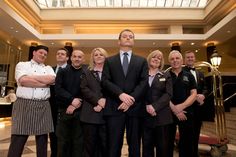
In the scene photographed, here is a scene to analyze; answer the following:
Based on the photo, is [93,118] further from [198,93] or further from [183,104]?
[198,93]

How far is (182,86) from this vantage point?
126 inches

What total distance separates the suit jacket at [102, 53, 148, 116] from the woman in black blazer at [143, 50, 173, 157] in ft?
0.55

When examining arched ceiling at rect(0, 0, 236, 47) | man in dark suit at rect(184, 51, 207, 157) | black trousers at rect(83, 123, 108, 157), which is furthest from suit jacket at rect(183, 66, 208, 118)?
arched ceiling at rect(0, 0, 236, 47)

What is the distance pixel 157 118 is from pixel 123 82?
654 millimetres

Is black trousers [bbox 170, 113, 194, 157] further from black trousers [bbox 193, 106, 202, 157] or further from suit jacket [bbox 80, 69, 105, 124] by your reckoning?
suit jacket [bbox 80, 69, 105, 124]

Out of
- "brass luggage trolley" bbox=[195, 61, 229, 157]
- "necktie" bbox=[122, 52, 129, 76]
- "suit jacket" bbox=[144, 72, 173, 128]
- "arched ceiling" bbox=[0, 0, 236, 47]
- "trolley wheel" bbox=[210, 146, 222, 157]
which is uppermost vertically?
"arched ceiling" bbox=[0, 0, 236, 47]

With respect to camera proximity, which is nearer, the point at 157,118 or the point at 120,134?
the point at 120,134

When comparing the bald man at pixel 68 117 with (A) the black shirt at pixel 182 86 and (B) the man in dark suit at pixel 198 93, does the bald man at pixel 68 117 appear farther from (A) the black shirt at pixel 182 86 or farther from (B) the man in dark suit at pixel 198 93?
(B) the man in dark suit at pixel 198 93

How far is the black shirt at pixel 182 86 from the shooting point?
3.20 m

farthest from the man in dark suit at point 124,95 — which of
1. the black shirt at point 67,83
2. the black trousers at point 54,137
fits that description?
the black trousers at point 54,137

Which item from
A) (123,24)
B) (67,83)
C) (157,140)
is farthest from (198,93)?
(123,24)

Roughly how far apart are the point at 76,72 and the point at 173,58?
4.96ft

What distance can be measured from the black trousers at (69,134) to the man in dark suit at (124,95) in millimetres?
527

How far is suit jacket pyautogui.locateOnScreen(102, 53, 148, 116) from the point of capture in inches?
101
